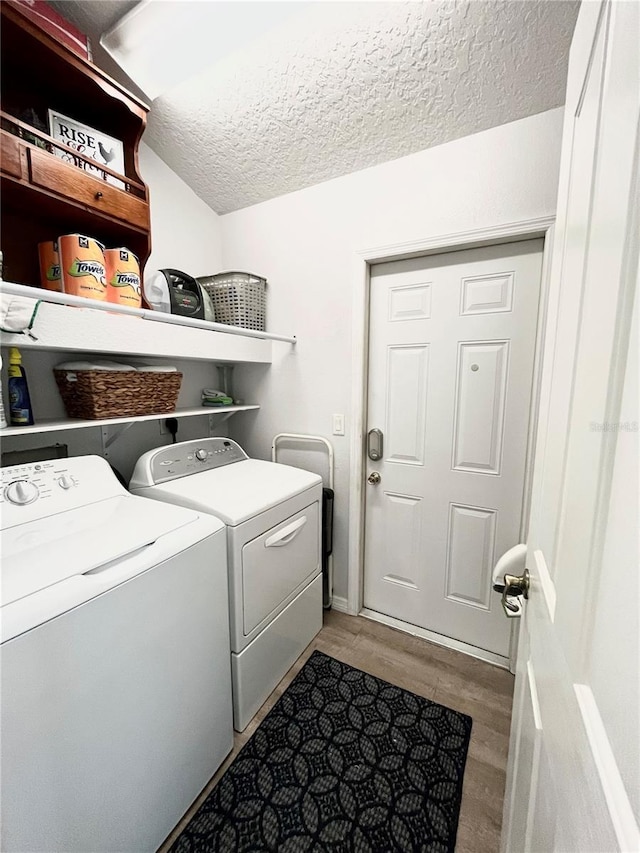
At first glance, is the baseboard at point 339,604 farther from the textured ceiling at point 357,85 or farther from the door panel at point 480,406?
the textured ceiling at point 357,85

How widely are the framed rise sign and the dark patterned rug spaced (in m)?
2.31

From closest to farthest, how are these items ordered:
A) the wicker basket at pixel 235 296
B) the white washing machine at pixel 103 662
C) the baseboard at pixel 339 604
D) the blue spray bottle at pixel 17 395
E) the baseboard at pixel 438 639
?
1. the white washing machine at pixel 103 662
2. the blue spray bottle at pixel 17 395
3. the baseboard at pixel 438 639
4. the wicker basket at pixel 235 296
5. the baseboard at pixel 339 604

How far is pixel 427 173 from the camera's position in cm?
161

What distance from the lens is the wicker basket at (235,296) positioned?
1.92 metres

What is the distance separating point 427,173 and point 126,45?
1318 millimetres

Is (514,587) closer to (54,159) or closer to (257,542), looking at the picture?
(257,542)

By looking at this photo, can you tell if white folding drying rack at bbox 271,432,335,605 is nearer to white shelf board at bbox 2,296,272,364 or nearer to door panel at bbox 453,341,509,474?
white shelf board at bbox 2,296,272,364

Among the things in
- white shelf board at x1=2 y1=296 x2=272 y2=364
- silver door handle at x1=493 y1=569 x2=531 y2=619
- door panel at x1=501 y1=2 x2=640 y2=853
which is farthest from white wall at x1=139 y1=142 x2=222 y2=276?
silver door handle at x1=493 y1=569 x2=531 y2=619

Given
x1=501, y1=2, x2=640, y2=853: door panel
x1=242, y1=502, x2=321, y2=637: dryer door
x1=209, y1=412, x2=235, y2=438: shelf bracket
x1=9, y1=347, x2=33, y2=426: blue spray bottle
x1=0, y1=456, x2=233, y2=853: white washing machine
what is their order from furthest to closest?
x1=209, y1=412, x2=235, y2=438: shelf bracket, x1=242, y1=502, x2=321, y2=637: dryer door, x1=9, y1=347, x2=33, y2=426: blue spray bottle, x1=0, y1=456, x2=233, y2=853: white washing machine, x1=501, y1=2, x2=640, y2=853: door panel

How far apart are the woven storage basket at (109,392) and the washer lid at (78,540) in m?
0.38

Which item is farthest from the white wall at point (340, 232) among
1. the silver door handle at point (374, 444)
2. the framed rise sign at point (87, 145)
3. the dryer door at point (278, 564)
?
the framed rise sign at point (87, 145)

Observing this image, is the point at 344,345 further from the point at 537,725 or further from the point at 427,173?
the point at 537,725

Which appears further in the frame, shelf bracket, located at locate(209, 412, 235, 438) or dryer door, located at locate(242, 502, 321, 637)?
shelf bracket, located at locate(209, 412, 235, 438)

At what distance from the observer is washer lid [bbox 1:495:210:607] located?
2.66 feet
